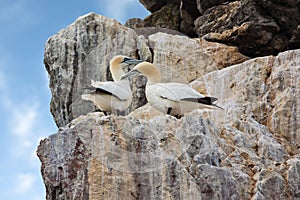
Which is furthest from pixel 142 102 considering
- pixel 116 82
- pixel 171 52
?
pixel 116 82

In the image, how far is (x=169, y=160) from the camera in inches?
489

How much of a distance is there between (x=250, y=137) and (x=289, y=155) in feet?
2.51

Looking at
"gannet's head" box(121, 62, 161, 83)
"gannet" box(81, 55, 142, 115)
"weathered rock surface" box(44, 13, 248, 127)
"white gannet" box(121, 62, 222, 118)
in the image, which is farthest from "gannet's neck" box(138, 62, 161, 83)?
"weathered rock surface" box(44, 13, 248, 127)

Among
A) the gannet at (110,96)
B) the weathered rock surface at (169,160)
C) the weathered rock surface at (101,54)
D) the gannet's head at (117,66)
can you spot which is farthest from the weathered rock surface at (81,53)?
the weathered rock surface at (169,160)

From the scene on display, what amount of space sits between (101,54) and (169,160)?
7368mm

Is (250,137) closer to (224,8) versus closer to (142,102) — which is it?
(142,102)

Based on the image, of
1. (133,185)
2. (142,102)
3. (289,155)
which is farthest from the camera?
(142,102)

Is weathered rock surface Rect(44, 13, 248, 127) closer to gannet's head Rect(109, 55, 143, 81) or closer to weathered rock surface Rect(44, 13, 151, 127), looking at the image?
weathered rock surface Rect(44, 13, 151, 127)

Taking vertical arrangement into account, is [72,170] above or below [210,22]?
below

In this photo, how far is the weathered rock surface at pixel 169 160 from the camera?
1209 centimetres

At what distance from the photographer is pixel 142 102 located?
60.2 feet

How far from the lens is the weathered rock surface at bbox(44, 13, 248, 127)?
18.9m

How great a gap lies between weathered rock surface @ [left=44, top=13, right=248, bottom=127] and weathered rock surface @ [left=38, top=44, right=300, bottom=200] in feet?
16.2

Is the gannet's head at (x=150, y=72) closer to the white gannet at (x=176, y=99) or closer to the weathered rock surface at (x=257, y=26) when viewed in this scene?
the white gannet at (x=176, y=99)
